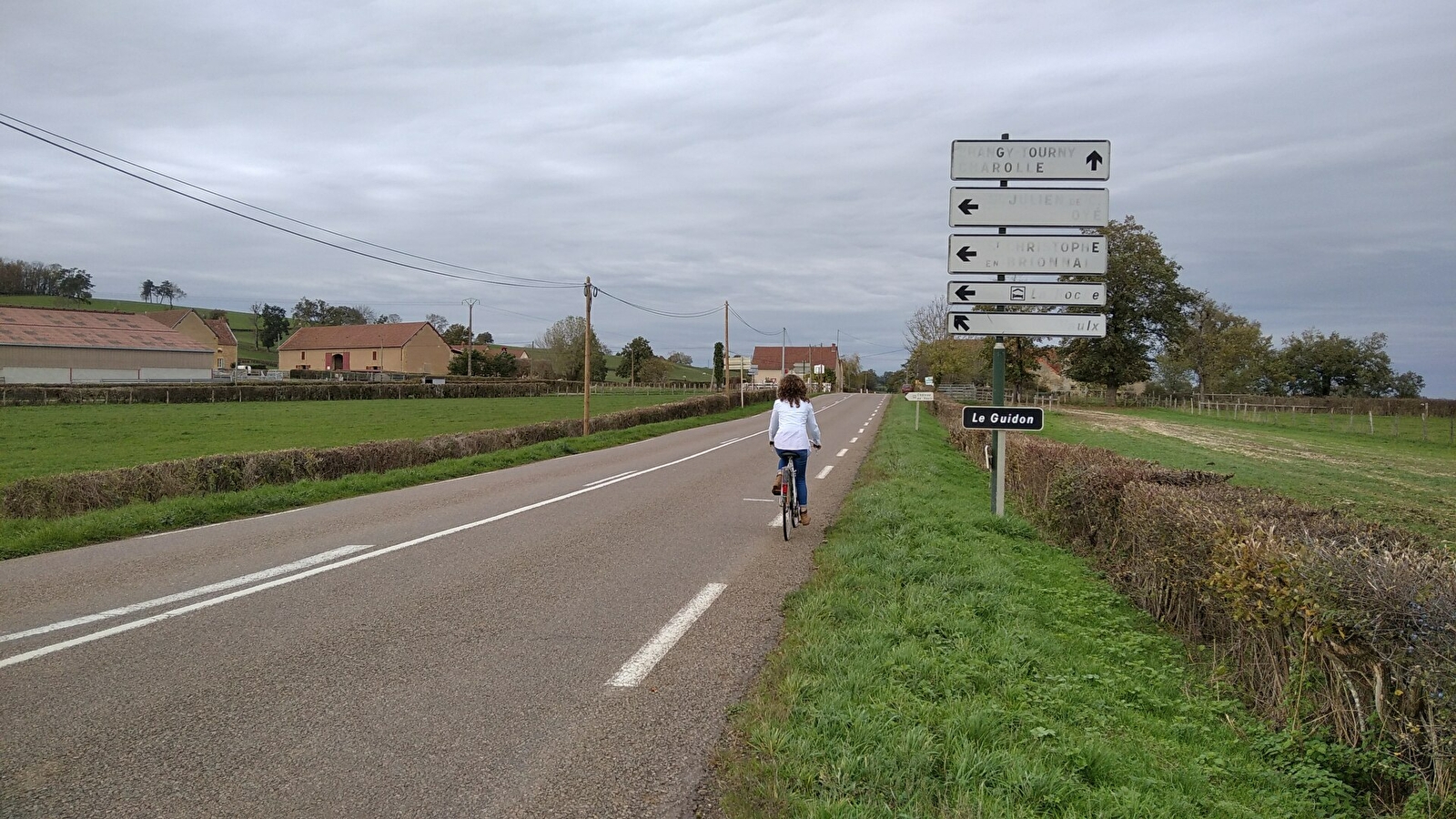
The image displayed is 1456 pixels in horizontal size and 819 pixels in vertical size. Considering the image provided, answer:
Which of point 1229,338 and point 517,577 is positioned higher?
point 1229,338

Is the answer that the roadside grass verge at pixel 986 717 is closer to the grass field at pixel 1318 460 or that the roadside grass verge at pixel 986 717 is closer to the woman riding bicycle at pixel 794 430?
the woman riding bicycle at pixel 794 430

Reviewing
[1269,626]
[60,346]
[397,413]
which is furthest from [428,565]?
[60,346]

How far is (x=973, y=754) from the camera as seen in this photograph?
11.0 ft

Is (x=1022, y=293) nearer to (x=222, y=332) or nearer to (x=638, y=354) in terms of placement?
(x=638, y=354)

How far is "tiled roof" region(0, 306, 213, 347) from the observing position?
6209 cm

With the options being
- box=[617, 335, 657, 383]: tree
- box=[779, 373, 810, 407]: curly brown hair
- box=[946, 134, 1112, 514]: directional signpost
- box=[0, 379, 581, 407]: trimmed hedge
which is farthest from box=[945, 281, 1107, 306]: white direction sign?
box=[617, 335, 657, 383]: tree

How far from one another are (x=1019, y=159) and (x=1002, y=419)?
305 cm

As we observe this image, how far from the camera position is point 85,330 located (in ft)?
219

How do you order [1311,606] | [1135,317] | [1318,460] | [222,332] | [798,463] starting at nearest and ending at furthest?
[1311,606] < [798,463] < [1318,460] < [1135,317] < [222,332]

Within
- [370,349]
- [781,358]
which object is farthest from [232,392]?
[781,358]

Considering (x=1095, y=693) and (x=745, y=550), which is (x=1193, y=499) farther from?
(x=745, y=550)

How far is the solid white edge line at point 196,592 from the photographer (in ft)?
17.2

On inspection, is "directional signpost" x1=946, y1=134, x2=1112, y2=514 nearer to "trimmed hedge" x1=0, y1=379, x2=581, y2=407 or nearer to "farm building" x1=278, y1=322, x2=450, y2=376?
"trimmed hedge" x1=0, y1=379, x2=581, y2=407

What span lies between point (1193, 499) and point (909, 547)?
8.29 ft
